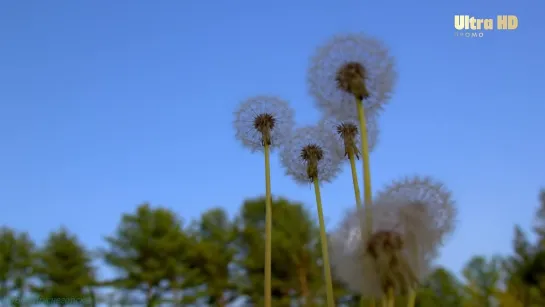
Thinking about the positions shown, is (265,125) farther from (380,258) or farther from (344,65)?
(380,258)

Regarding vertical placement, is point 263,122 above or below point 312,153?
above

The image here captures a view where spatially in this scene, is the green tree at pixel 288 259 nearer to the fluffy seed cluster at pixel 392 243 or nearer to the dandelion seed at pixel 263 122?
the dandelion seed at pixel 263 122

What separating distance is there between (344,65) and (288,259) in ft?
74.5

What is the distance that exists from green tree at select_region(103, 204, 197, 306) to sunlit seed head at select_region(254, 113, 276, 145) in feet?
66.1

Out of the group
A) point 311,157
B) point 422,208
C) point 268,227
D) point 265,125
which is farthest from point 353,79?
point 265,125

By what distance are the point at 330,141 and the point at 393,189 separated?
1035 mm

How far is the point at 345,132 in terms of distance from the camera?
3.39 meters

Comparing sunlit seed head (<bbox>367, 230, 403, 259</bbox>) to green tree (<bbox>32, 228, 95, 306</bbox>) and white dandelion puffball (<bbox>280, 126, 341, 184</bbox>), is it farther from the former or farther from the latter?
green tree (<bbox>32, 228, 95, 306</bbox>)

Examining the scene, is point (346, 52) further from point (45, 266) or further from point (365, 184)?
point (45, 266)

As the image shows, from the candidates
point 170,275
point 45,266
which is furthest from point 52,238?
point 170,275

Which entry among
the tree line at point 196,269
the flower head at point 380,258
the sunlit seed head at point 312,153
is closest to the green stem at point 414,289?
the flower head at point 380,258

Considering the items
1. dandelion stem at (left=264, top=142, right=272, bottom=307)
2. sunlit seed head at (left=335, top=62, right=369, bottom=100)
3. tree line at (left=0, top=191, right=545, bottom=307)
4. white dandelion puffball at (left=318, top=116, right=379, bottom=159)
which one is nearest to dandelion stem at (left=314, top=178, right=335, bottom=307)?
white dandelion puffball at (left=318, top=116, right=379, bottom=159)

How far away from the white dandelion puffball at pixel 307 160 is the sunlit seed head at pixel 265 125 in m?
0.40

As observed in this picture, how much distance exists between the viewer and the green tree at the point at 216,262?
25625 millimetres
